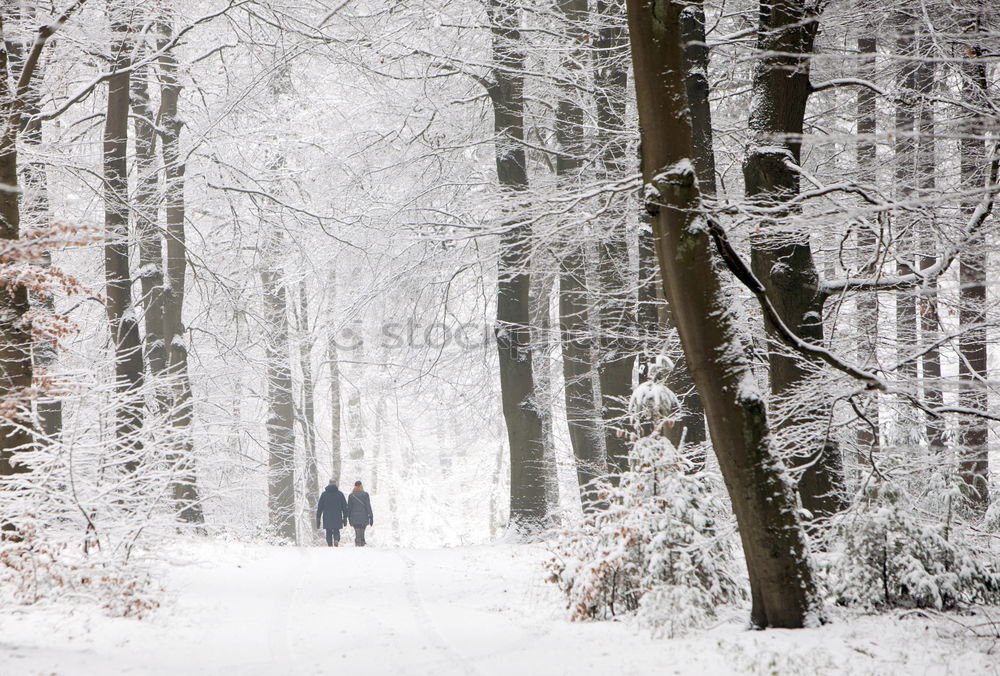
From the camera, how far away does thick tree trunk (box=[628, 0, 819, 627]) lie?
6.28 metres

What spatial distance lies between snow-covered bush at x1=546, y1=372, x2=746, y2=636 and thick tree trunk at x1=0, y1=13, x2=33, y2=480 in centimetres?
544

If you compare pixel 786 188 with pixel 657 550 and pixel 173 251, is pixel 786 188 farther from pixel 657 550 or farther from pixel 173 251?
pixel 173 251

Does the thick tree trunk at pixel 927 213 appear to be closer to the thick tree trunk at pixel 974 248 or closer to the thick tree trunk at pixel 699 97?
the thick tree trunk at pixel 974 248

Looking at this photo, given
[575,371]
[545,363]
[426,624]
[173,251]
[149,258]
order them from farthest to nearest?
[545,363] → [575,371] → [173,251] → [149,258] → [426,624]

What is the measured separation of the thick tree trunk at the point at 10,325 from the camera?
7.55 metres

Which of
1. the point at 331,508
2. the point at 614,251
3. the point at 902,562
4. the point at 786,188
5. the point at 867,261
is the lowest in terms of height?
the point at 331,508

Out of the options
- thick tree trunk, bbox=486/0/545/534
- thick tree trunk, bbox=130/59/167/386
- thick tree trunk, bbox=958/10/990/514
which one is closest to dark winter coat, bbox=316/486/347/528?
thick tree trunk, bbox=130/59/167/386

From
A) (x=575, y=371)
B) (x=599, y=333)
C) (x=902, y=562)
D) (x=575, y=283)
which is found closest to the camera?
(x=902, y=562)

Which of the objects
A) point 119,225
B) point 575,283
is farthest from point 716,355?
point 119,225

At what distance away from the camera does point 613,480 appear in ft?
45.9

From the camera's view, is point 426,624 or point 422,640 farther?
point 426,624

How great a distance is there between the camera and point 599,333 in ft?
Result: 37.3

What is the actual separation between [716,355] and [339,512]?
1325cm

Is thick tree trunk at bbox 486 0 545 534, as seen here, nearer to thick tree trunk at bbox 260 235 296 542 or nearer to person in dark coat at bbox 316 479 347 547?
person in dark coat at bbox 316 479 347 547
